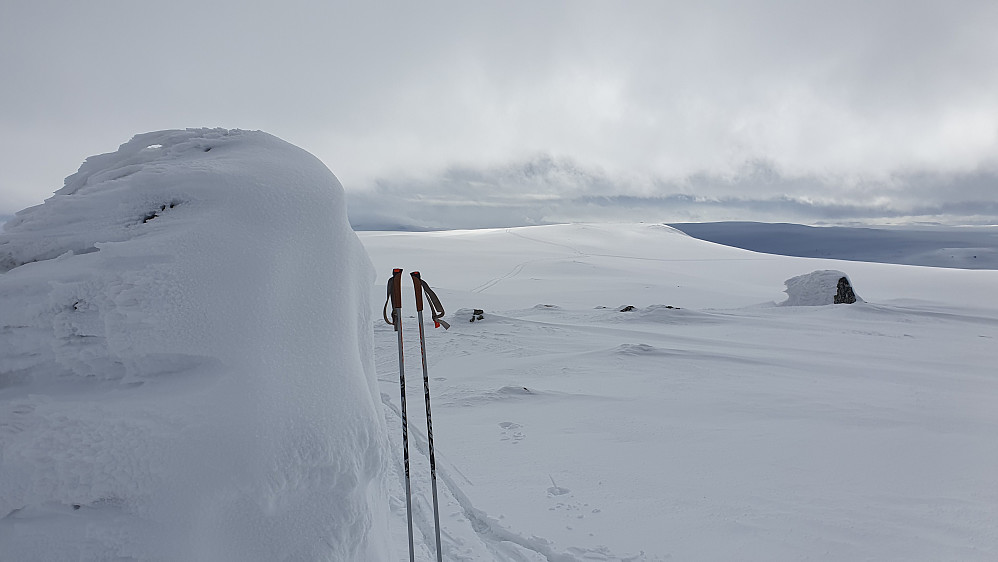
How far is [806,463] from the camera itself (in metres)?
4.43

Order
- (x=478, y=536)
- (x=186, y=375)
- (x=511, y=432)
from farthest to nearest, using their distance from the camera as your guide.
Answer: (x=511, y=432)
(x=478, y=536)
(x=186, y=375)

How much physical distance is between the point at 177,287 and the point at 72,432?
0.60 metres

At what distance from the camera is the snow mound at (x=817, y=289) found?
1458cm

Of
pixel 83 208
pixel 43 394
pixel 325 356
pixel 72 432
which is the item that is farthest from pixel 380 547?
pixel 83 208

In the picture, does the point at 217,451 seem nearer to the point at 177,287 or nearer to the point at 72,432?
the point at 72,432

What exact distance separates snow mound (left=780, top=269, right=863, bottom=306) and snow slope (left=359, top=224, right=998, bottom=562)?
Answer: 2.35 meters

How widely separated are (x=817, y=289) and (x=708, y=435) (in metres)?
12.8

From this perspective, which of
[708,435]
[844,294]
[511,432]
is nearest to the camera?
[708,435]

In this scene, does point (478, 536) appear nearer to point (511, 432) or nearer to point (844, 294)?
point (511, 432)

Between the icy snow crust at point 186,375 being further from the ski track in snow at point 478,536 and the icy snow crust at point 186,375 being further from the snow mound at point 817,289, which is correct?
the snow mound at point 817,289

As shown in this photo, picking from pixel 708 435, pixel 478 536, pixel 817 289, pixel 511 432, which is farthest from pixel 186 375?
pixel 817 289

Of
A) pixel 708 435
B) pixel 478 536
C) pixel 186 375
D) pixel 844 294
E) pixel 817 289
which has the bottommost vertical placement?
pixel 478 536

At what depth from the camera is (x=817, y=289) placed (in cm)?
1495

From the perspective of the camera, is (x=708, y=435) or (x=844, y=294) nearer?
(x=708, y=435)
